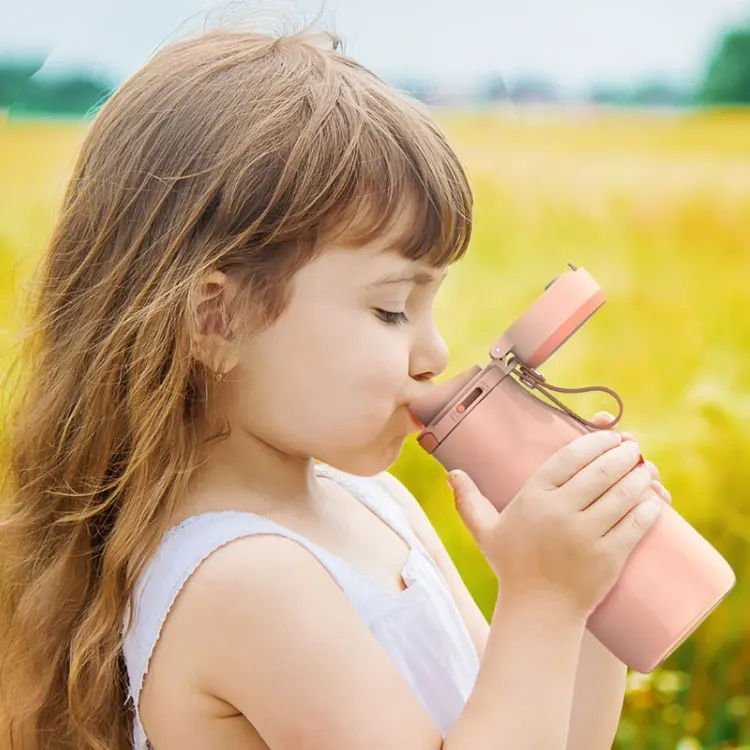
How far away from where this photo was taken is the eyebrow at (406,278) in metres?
0.69

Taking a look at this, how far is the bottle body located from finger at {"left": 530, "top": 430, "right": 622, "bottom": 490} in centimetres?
2

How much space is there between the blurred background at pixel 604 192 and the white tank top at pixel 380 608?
0.42 meters

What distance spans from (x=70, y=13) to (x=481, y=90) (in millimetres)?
522

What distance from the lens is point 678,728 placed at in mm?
1271

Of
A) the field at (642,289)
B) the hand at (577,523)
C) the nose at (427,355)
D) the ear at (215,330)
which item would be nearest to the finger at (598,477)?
the hand at (577,523)

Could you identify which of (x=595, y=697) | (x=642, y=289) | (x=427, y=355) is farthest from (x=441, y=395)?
(x=642, y=289)

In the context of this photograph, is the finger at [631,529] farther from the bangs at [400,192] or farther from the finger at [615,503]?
the bangs at [400,192]

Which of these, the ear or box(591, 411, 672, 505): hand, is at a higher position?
box(591, 411, 672, 505): hand

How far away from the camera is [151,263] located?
2.31 ft

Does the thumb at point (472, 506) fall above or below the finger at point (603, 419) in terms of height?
below

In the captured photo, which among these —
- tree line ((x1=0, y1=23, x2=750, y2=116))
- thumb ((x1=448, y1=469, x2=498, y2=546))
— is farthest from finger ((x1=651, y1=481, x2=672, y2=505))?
tree line ((x1=0, y1=23, x2=750, y2=116))

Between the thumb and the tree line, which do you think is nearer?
the thumb

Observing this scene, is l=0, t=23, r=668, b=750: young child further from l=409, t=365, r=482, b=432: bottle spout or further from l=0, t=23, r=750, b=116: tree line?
l=0, t=23, r=750, b=116: tree line

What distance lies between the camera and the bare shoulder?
2.10ft
